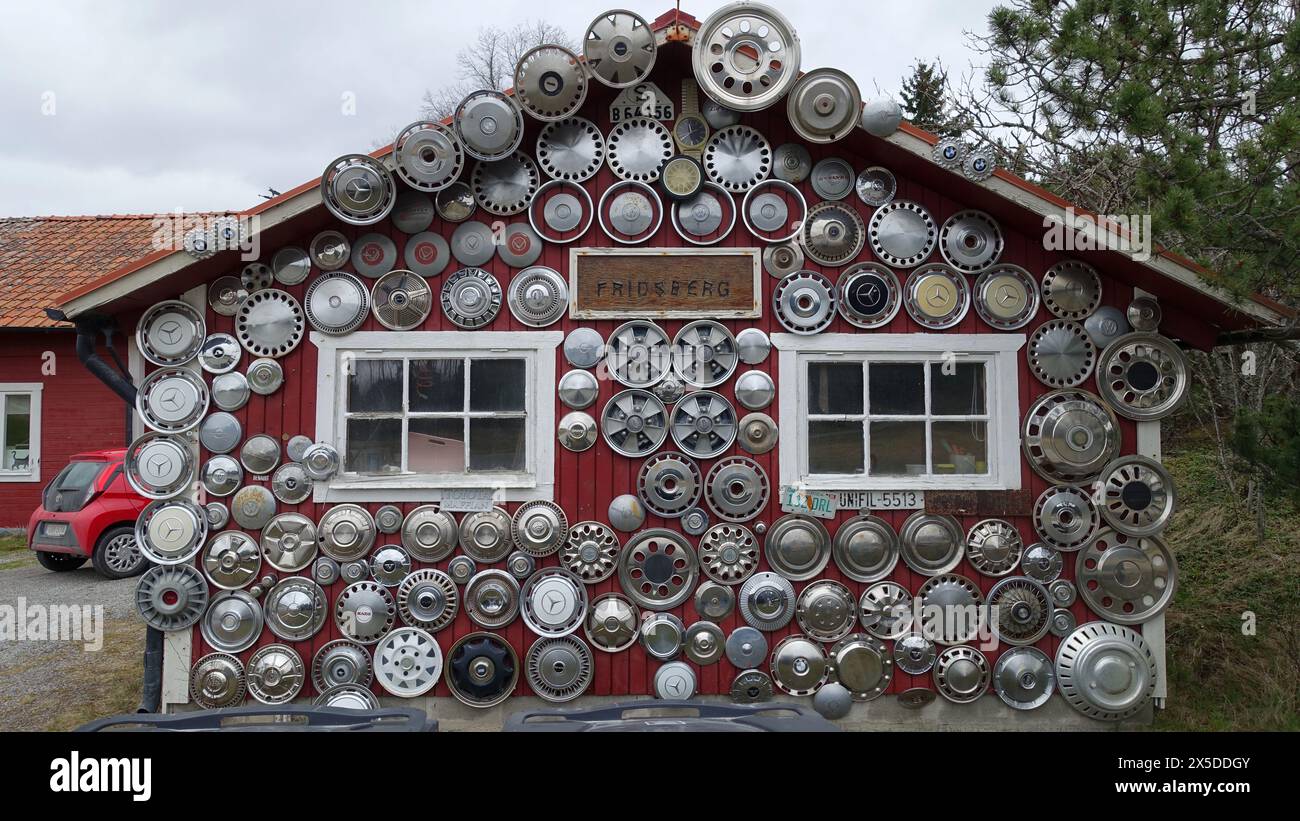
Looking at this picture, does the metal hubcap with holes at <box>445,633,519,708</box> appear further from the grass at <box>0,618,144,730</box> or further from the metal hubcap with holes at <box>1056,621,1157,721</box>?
the metal hubcap with holes at <box>1056,621,1157,721</box>

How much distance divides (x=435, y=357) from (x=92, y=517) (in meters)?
Answer: 8.01

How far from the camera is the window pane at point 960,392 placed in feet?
19.1

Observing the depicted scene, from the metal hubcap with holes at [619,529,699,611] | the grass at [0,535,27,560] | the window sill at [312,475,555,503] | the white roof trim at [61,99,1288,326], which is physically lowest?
the grass at [0,535,27,560]

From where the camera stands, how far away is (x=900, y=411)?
582cm

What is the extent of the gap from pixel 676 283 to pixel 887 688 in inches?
124

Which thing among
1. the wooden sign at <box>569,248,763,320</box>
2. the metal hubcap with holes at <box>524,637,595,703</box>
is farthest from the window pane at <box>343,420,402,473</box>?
the metal hubcap with holes at <box>524,637,595,703</box>

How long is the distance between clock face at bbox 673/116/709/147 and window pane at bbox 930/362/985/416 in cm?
238

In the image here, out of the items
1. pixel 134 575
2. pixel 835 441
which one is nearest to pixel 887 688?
pixel 835 441

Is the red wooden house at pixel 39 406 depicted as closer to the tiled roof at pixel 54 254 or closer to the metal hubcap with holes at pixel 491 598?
the tiled roof at pixel 54 254

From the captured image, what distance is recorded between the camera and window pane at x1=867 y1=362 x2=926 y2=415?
5812 mm

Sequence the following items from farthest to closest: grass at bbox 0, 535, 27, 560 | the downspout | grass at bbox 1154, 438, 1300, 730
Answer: grass at bbox 0, 535, 27, 560 < grass at bbox 1154, 438, 1300, 730 < the downspout

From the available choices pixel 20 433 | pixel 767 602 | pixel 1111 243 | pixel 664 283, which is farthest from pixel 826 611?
pixel 20 433

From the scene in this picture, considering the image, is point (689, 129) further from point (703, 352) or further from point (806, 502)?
point (806, 502)

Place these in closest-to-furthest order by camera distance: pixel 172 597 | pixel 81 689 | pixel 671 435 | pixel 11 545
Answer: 1. pixel 172 597
2. pixel 671 435
3. pixel 81 689
4. pixel 11 545
